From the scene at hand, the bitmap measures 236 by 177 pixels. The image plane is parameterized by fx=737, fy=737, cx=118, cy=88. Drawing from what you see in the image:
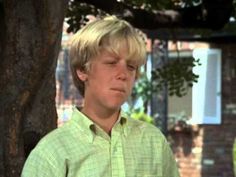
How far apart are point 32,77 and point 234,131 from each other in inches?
322

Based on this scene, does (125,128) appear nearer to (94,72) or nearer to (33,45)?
(94,72)

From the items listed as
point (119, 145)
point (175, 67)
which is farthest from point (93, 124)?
point (175, 67)

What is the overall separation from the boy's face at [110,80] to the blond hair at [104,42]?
2cm

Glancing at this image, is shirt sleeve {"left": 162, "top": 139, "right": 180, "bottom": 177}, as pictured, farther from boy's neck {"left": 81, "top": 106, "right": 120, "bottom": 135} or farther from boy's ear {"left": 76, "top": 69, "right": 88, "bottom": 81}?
boy's ear {"left": 76, "top": 69, "right": 88, "bottom": 81}

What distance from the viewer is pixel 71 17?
6270 mm

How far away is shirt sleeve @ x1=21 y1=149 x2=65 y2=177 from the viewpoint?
249 cm

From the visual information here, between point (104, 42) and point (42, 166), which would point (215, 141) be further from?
point (42, 166)

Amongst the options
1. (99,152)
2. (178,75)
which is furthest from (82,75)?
(178,75)

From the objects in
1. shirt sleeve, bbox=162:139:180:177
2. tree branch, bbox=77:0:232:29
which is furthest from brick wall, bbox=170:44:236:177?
shirt sleeve, bbox=162:139:180:177

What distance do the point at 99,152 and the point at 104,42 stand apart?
389mm

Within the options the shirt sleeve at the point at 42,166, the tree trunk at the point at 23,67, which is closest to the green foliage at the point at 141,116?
the tree trunk at the point at 23,67

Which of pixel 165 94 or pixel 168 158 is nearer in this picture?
pixel 168 158

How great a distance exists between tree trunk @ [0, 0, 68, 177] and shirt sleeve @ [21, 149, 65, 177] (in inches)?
40.6

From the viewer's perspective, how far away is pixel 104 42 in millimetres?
2609
